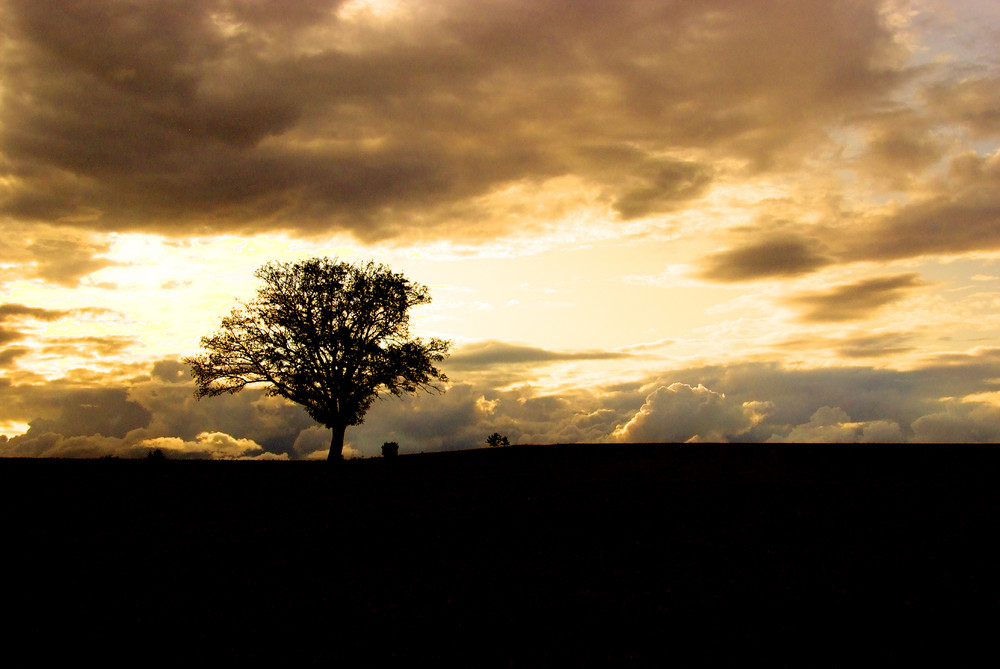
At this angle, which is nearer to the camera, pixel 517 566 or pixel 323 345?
pixel 517 566

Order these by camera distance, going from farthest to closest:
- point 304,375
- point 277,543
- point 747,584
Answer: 1. point 304,375
2. point 277,543
3. point 747,584

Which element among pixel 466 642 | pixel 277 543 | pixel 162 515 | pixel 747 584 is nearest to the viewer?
pixel 466 642

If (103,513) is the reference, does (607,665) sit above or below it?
below

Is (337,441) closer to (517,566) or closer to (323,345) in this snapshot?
(323,345)

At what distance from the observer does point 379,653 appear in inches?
594

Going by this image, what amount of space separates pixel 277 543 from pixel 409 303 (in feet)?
105

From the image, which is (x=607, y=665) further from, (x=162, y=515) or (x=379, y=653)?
(x=162, y=515)

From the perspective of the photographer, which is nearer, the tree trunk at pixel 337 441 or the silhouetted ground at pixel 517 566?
the silhouetted ground at pixel 517 566

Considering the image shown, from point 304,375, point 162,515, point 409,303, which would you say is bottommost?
point 162,515

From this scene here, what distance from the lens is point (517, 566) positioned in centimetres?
2109

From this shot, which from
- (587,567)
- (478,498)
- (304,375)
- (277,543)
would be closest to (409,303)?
(304,375)

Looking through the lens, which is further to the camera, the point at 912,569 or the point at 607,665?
the point at 912,569

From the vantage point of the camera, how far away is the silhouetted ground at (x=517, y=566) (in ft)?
51.6

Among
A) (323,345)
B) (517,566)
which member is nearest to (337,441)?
(323,345)
